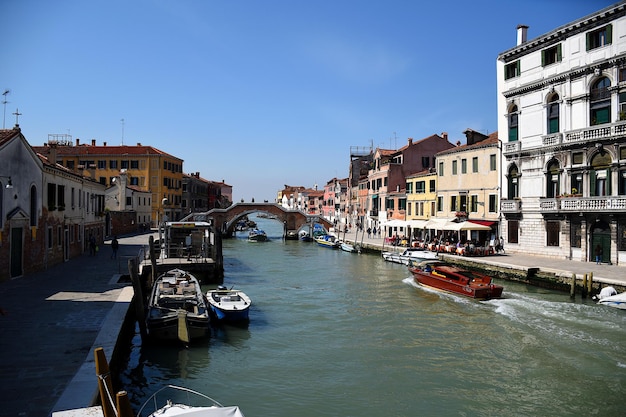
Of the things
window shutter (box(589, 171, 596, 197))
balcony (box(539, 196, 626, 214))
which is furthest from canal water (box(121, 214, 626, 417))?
window shutter (box(589, 171, 596, 197))

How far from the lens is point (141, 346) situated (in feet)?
47.3

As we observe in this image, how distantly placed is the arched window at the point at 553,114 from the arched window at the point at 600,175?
10.7 ft

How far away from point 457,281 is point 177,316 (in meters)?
12.6

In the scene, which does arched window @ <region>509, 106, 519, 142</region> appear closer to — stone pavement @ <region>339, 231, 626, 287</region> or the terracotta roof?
stone pavement @ <region>339, 231, 626, 287</region>

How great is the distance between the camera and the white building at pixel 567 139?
78.1 feet

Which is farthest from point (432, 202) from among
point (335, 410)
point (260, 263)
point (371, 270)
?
point (335, 410)

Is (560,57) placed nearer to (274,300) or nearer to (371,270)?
(371,270)

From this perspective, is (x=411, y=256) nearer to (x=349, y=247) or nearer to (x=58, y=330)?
(x=349, y=247)

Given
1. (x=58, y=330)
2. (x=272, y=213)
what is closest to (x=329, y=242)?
(x=272, y=213)

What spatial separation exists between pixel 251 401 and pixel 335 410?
1808 mm

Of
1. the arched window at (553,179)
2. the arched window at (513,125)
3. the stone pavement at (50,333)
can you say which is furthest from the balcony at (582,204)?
the stone pavement at (50,333)

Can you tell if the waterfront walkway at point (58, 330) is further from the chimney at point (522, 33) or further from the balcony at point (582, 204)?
the chimney at point (522, 33)

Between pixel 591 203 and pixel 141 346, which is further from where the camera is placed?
pixel 591 203

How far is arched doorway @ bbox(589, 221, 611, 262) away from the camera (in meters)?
24.2
